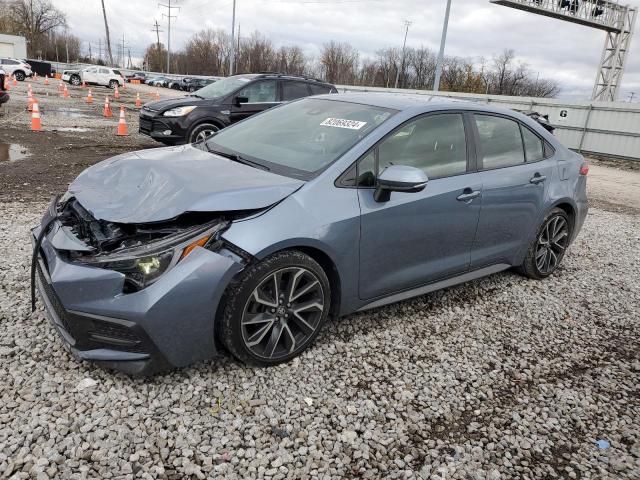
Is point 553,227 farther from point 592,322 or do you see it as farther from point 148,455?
point 148,455

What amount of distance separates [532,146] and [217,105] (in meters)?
7.04

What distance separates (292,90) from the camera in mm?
10469

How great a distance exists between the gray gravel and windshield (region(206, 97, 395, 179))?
4.01 ft

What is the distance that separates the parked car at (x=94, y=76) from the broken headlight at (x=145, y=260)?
43338 mm

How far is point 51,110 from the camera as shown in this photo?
59.1 ft

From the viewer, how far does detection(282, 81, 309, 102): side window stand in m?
10.4

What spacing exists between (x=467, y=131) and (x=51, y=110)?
1826cm

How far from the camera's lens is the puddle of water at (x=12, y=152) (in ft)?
28.7

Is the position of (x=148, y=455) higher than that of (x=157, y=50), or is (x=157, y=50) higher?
(x=157, y=50)

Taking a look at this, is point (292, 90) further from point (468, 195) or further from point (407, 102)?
point (468, 195)

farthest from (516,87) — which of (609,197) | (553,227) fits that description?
(553,227)

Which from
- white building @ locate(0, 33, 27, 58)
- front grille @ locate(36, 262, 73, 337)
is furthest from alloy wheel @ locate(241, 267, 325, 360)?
white building @ locate(0, 33, 27, 58)

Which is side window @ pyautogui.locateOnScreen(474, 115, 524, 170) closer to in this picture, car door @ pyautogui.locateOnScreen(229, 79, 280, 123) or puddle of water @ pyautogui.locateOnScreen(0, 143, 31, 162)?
car door @ pyautogui.locateOnScreen(229, 79, 280, 123)

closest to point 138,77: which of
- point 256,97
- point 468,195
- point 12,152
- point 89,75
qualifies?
point 89,75
